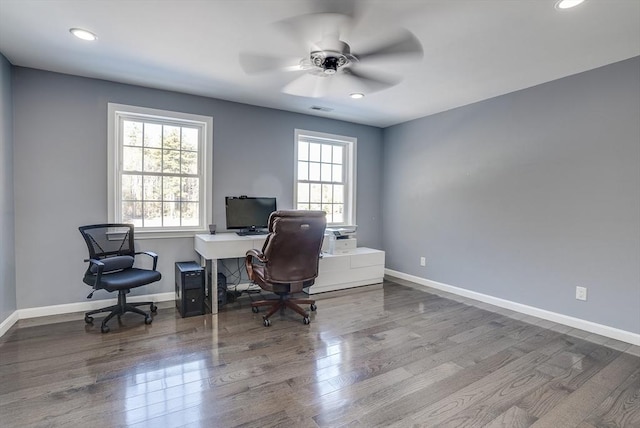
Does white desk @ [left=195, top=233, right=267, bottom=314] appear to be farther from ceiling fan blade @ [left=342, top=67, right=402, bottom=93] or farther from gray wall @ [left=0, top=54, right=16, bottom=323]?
ceiling fan blade @ [left=342, top=67, right=402, bottom=93]

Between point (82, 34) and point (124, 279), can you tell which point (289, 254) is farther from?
point (82, 34)

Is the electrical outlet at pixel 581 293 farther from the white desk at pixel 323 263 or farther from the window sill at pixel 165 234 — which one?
the window sill at pixel 165 234

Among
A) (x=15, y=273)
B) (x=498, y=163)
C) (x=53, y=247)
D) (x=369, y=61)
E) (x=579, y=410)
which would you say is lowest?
(x=579, y=410)

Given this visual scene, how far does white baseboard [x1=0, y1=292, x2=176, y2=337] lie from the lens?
2939 millimetres

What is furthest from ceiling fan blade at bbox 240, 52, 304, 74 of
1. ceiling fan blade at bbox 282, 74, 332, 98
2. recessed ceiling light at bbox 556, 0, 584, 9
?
recessed ceiling light at bbox 556, 0, 584, 9

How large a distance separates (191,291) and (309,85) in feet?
Answer: 7.98

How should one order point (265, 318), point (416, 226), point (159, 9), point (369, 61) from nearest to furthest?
1. point (159, 9)
2. point (369, 61)
3. point (265, 318)
4. point (416, 226)

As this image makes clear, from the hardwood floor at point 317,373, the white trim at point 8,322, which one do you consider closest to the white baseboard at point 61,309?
the white trim at point 8,322

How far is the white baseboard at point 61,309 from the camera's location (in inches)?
116

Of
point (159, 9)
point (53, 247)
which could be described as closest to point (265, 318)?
point (53, 247)

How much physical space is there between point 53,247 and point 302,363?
2.85 meters

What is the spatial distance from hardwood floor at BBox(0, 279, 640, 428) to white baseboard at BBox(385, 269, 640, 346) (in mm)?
99

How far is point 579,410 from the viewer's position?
1841 mm

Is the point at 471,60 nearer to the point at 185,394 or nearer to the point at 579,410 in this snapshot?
the point at 579,410
